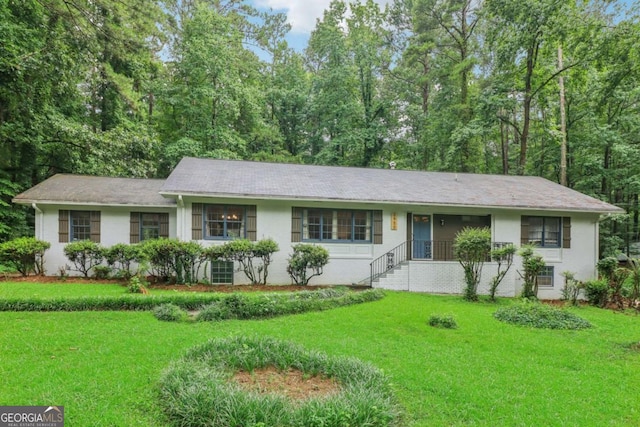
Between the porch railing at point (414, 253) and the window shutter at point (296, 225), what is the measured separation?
2.82 metres

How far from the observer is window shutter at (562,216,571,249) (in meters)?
12.6

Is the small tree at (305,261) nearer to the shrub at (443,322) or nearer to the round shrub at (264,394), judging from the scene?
the shrub at (443,322)

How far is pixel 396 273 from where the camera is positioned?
37.5 feet

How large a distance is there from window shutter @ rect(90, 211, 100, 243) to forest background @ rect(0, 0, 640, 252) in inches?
159

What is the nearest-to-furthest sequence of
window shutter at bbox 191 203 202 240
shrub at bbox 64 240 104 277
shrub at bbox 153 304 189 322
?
1. shrub at bbox 153 304 189 322
2. shrub at bbox 64 240 104 277
3. window shutter at bbox 191 203 202 240

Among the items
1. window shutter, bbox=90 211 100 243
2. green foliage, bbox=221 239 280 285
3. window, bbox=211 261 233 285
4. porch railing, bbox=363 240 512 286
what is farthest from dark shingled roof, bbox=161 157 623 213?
window shutter, bbox=90 211 100 243

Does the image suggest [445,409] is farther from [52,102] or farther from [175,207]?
[52,102]

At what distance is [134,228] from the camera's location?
11.8 meters

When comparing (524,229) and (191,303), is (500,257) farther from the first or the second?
(191,303)

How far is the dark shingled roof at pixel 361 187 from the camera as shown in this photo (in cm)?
1118

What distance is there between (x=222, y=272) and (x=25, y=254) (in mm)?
5904

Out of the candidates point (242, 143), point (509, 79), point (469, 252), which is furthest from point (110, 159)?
point (509, 79)

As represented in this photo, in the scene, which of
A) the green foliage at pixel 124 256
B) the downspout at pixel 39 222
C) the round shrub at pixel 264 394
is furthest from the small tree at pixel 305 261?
the downspout at pixel 39 222

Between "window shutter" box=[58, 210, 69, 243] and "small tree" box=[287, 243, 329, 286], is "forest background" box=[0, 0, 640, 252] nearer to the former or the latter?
"window shutter" box=[58, 210, 69, 243]
